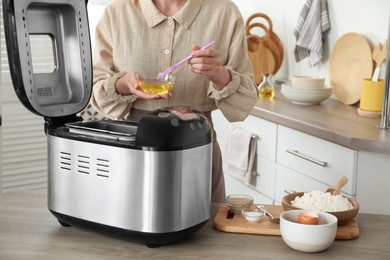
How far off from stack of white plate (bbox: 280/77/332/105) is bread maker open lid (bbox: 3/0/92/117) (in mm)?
1718

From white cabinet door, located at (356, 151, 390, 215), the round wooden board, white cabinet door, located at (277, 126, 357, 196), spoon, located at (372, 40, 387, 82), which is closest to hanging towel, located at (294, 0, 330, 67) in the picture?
the round wooden board

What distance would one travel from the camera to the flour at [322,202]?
1683 mm

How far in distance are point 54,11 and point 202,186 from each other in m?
0.60

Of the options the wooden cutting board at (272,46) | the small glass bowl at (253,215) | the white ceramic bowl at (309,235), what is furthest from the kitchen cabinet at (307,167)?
the white ceramic bowl at (309,235)

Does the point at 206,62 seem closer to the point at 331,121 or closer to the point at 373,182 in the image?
the point at 373,182

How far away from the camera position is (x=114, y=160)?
59.2 inches

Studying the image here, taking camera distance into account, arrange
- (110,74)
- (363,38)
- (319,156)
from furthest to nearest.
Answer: (363,38)
(319,156)
(110,74)

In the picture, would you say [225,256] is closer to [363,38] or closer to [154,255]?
[154,255]

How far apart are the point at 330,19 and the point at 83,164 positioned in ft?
7.61

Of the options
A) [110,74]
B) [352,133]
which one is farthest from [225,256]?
[352,133]

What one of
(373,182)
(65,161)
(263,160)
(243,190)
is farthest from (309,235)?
(243,190)

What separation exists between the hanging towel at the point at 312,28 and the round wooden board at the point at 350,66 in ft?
0.47

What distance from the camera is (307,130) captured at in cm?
291

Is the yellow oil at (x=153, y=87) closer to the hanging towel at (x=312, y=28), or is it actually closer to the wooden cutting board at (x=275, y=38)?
the hanging towel at (x=312, y=28)
